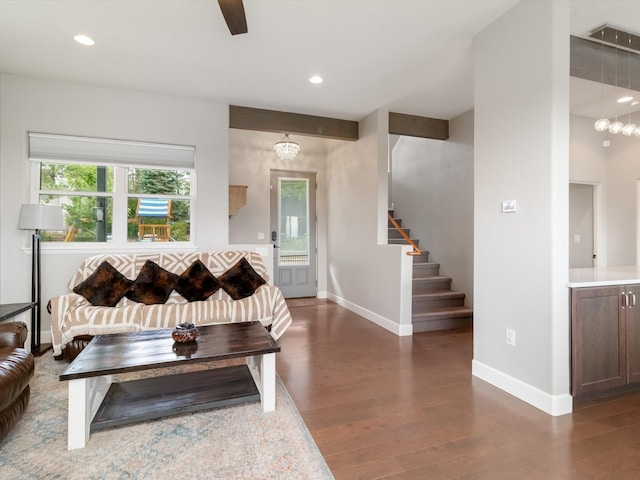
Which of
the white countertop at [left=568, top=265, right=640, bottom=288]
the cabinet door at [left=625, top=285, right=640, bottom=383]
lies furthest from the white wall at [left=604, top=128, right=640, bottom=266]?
the cabinet door at [left=625, top=285, right=640, bottom=383]

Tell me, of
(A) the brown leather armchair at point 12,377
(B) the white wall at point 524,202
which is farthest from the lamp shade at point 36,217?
(B) the white wall at point 524,202

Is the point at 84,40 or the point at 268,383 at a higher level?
the point at 84,40

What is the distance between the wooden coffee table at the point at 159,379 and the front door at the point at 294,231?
3.41m

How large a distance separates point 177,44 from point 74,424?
293cm

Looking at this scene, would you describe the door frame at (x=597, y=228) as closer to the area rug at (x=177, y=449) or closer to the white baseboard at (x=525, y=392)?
the white baseboard at (x=525, y=392)

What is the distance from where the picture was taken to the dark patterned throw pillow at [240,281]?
3564 mm

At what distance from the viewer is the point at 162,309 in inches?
123

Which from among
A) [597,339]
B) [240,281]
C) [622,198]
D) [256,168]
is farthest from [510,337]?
[256,168]

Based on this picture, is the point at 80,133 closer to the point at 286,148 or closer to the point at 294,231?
the point at 286,148

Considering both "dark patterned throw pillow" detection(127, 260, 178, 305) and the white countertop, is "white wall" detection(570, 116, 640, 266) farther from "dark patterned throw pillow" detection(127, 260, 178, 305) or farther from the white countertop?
"dark patterned throw pillow" detection(127, 260, 178, 305)

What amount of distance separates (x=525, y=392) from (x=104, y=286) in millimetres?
3713

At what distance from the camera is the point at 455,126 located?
15.8 ft

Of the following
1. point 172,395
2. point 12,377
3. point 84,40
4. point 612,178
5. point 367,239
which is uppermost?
point 84,40

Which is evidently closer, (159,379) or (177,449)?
(177,449)
